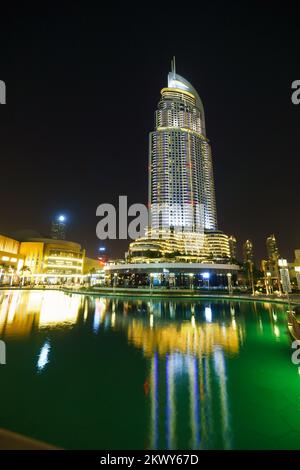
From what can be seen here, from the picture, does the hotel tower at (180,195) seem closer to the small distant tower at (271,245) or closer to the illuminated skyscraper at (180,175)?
the illuminated skyscraper at (180,175)

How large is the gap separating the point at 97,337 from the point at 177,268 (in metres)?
83.7

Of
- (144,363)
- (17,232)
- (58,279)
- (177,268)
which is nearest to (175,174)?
(177,268)

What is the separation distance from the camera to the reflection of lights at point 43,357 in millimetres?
11574

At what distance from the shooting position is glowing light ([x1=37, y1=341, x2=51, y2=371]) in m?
11.6

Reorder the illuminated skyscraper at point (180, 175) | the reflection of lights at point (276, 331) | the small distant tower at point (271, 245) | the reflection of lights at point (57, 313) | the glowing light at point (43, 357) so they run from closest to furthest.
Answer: the glowing light at point (43, 357)
the reflection of lights at point (276, 331)
the reflection of lights at point (57, 313)
the illuminated skyscraper at point (180, 175)
the small distant tower at point (271, 245)

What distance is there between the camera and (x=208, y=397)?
28.3 feet

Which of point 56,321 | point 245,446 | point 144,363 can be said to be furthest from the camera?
point 56,321

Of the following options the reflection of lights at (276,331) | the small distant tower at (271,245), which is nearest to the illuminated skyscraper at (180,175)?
the small distant tower at (271,245)

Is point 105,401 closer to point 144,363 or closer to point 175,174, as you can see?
point 144,363

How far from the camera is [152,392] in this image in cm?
897

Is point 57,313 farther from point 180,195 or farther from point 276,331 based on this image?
point 180,195

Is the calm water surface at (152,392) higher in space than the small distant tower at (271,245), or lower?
lower

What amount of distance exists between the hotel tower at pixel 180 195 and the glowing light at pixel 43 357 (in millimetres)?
105462

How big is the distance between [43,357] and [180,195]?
487 ft
